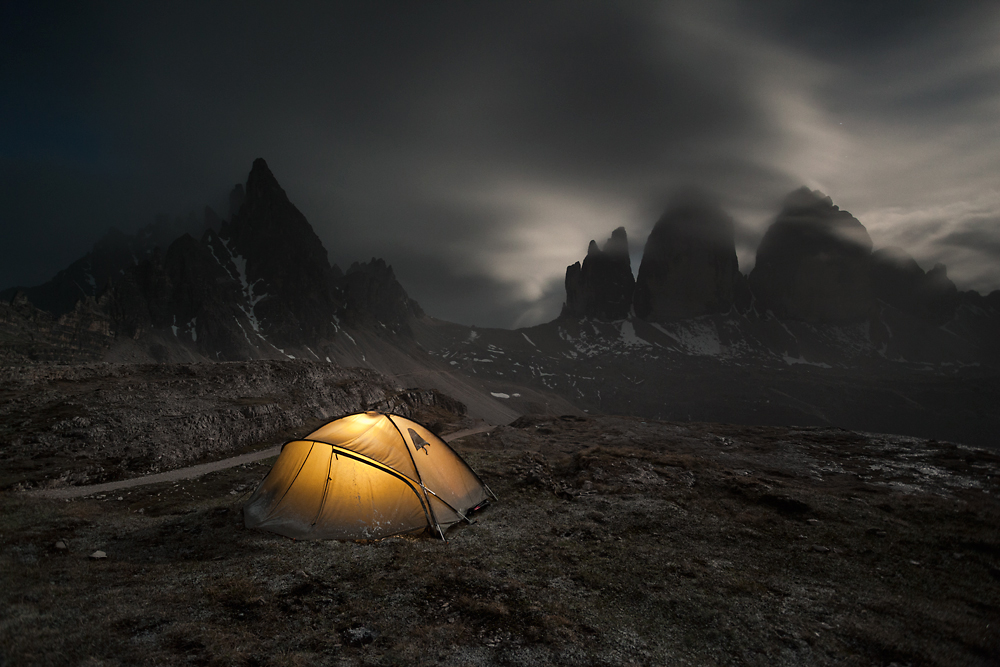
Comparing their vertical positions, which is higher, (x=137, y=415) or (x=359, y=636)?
(x=359, y=636)

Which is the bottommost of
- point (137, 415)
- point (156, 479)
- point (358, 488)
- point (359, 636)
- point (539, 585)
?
point (156, 479)

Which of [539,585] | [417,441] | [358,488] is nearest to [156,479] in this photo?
[358,488]

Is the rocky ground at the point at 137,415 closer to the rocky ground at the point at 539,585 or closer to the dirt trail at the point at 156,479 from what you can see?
the dirt trail at the point at 156,479

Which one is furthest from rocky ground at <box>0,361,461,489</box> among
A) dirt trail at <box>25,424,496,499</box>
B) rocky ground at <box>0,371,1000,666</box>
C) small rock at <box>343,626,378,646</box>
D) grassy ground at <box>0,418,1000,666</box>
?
small rock at <box>343,626,378,646</box>

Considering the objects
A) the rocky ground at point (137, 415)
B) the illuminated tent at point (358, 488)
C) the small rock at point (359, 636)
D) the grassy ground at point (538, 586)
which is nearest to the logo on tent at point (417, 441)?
the illuminated tent at point (358, 488)

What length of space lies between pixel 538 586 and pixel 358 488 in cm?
664

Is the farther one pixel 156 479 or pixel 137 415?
pixel 137 415

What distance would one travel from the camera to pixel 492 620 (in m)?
8.34

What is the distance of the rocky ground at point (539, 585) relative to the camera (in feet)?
23.4

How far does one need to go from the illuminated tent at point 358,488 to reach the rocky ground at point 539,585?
726mm

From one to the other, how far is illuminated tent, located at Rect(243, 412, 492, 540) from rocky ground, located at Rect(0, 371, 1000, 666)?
2.38 ft

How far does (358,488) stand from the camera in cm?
1355

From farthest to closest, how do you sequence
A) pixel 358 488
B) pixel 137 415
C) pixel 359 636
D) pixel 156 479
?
pixel 137 415 → pixel 156 479 → pixel 358 488 → pixel 359 636

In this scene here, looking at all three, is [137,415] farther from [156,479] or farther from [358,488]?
[358,488]
